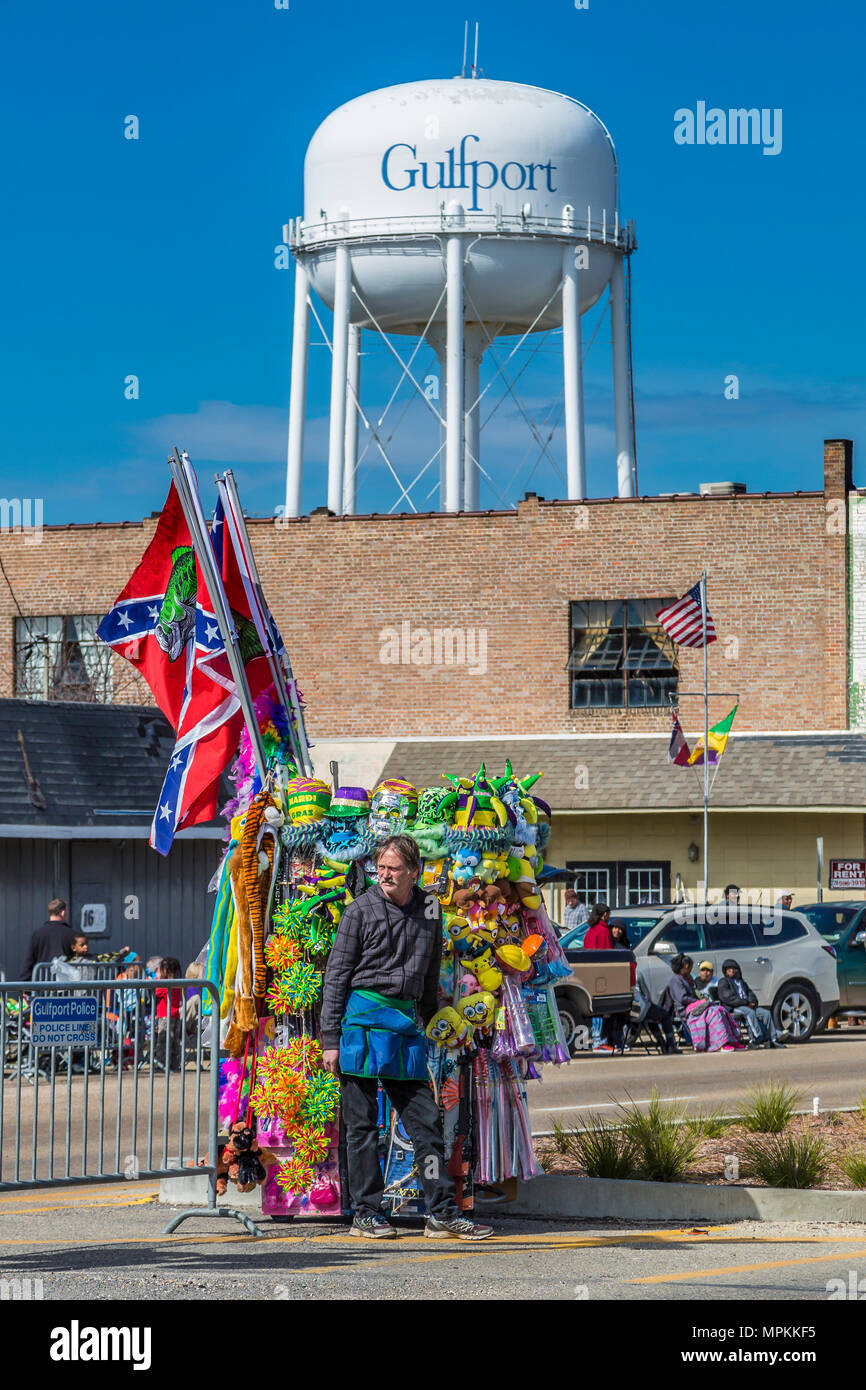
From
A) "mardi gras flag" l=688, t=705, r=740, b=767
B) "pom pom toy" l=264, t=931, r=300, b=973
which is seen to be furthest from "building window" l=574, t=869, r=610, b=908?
"pom pom toy" l=264, t=931, r=300, b=973

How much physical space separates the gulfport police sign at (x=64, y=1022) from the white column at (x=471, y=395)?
36.1 metres

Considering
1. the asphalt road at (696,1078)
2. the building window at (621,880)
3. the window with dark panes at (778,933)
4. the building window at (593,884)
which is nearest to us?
the asphalt road at (696,1078)

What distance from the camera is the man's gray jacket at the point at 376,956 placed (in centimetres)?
1027

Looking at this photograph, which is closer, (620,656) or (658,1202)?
(658,1202)

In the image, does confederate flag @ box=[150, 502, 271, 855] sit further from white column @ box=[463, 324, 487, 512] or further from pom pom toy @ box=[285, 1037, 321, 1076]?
white column @ box=[463, 324, 487, 512]

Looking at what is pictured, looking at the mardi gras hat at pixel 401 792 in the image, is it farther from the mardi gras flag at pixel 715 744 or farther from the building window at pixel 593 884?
the building window at pixel 593 884

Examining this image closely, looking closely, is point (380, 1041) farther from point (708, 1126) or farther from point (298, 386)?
point (298, 386)

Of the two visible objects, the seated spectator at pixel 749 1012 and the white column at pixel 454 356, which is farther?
the white column at pixel 454 356

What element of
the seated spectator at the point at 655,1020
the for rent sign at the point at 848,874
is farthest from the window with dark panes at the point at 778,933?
the for rent sign at the point at 848,874

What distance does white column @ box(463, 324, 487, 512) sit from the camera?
4641 centimetres

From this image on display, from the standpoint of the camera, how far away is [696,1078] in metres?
20.7

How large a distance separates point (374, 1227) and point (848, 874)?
1128 inches

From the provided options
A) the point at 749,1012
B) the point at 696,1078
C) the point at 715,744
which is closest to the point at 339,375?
the point at 715,744
